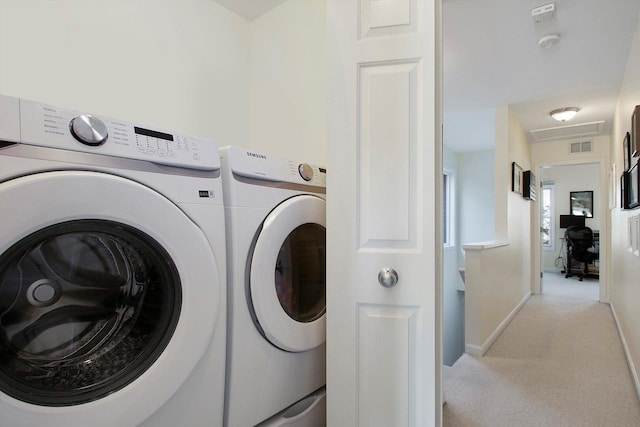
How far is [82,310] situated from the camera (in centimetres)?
83

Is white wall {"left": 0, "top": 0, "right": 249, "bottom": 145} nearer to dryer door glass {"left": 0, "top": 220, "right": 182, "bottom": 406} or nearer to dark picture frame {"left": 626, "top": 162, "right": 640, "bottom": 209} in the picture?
dryer door glass {"left": 0, "top": 220, "right": 182, "bottom": 406}

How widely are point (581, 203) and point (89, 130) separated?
8881 millimetres

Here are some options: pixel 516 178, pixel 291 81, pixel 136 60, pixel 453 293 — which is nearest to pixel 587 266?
pixel 453 293

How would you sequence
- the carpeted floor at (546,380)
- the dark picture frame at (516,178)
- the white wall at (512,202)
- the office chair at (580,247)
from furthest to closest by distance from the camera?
the office chair at (580,247) → the dark picture frame at (516,178) → the white wall at (512,202) → the carpeted floor at (546,380)

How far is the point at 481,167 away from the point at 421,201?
18.2 ft

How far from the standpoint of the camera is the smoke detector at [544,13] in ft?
6.60

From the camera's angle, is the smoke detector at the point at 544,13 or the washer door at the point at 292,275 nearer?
the washer door at the point at 292,275

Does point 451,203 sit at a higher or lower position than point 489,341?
higher

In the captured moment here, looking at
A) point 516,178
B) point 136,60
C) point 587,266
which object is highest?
point 136,60

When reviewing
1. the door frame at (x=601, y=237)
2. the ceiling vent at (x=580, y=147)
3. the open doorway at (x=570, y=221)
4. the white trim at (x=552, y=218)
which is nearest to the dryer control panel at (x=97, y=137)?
the door frame at (x=601, y=237)

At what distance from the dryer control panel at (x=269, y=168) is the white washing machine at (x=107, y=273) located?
79mm

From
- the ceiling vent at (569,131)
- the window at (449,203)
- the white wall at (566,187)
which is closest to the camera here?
the ceiling vent at (569,131)

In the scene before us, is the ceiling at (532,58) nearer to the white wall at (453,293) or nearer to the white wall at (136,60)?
the white wall at (136,60)

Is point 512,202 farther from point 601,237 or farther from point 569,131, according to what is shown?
point 601,237
